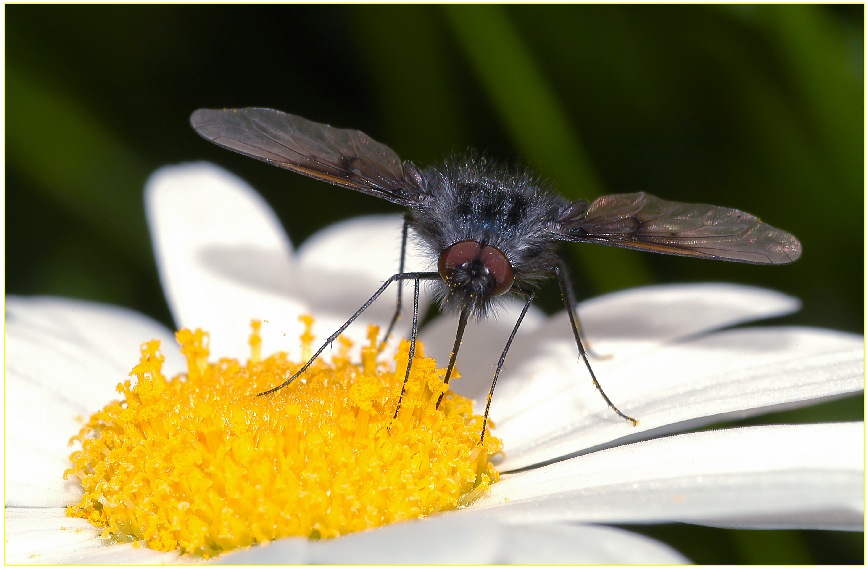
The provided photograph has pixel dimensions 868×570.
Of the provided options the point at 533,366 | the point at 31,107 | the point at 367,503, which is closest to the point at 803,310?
the point at 533,366

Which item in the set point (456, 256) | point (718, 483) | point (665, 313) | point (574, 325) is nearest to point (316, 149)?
point (456, 256)

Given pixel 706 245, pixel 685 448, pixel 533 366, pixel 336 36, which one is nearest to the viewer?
pixel 685 448

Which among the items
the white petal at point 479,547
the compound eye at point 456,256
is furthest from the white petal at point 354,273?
the white petal at point 479,547

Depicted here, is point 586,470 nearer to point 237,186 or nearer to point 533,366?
point 533,366

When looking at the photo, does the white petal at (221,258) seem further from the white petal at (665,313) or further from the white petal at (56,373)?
the white petal at (665,313)

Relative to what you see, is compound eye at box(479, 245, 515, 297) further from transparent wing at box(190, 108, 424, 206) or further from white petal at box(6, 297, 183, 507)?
white petal at box(6, 297, 183, 507)

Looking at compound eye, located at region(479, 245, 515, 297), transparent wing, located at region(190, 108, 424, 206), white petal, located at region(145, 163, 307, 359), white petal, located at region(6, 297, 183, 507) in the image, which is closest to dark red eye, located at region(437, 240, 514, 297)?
compound eye, located at region(479, 245, 515, 297)
